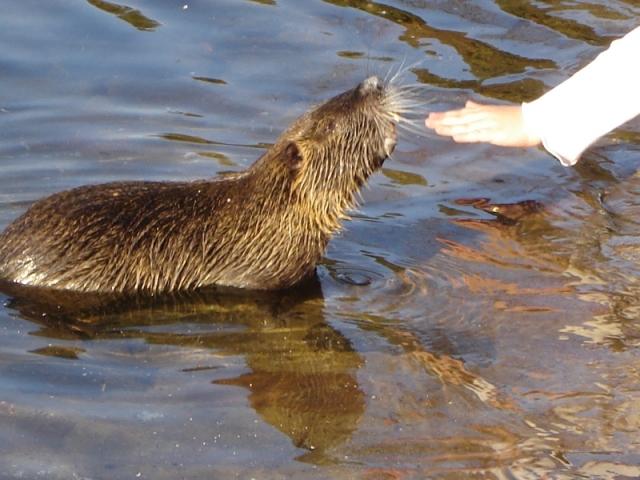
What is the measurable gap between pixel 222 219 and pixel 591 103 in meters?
1.71

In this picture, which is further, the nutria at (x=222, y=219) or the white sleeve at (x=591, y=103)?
the nutria at (x=222, y=219)

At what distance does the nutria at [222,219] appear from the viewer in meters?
4.65

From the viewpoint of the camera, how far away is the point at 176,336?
447 centimetres

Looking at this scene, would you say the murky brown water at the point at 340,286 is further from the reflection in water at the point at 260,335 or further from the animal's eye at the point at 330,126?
the animal's eye at the point at 330,126

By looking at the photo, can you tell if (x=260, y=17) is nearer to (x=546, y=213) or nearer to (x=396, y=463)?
(x=546, y=213)

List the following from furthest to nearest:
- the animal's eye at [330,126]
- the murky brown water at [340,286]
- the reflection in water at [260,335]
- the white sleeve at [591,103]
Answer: the animal's eye at [330,126]
the white sleeve at [591,103]
the reflection in water at [260,335]
the murky brown water at [340,286]

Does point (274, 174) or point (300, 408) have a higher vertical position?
point (274, 174)

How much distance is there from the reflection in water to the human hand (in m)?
0.98

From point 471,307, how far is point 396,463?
130cm

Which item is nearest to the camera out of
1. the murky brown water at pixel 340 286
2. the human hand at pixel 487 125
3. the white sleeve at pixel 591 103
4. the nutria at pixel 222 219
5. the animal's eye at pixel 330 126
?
the murky brown water at pixel 340 286

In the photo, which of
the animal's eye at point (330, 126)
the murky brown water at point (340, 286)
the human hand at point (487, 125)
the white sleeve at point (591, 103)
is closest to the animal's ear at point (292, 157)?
the animal's eye at point (330, 126)

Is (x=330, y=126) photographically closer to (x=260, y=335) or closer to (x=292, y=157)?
(x=292, y=157)

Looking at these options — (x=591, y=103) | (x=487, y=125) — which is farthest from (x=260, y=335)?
(x=591, y=103)

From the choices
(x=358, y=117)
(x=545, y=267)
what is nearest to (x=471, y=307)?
(x=545, y=267)
